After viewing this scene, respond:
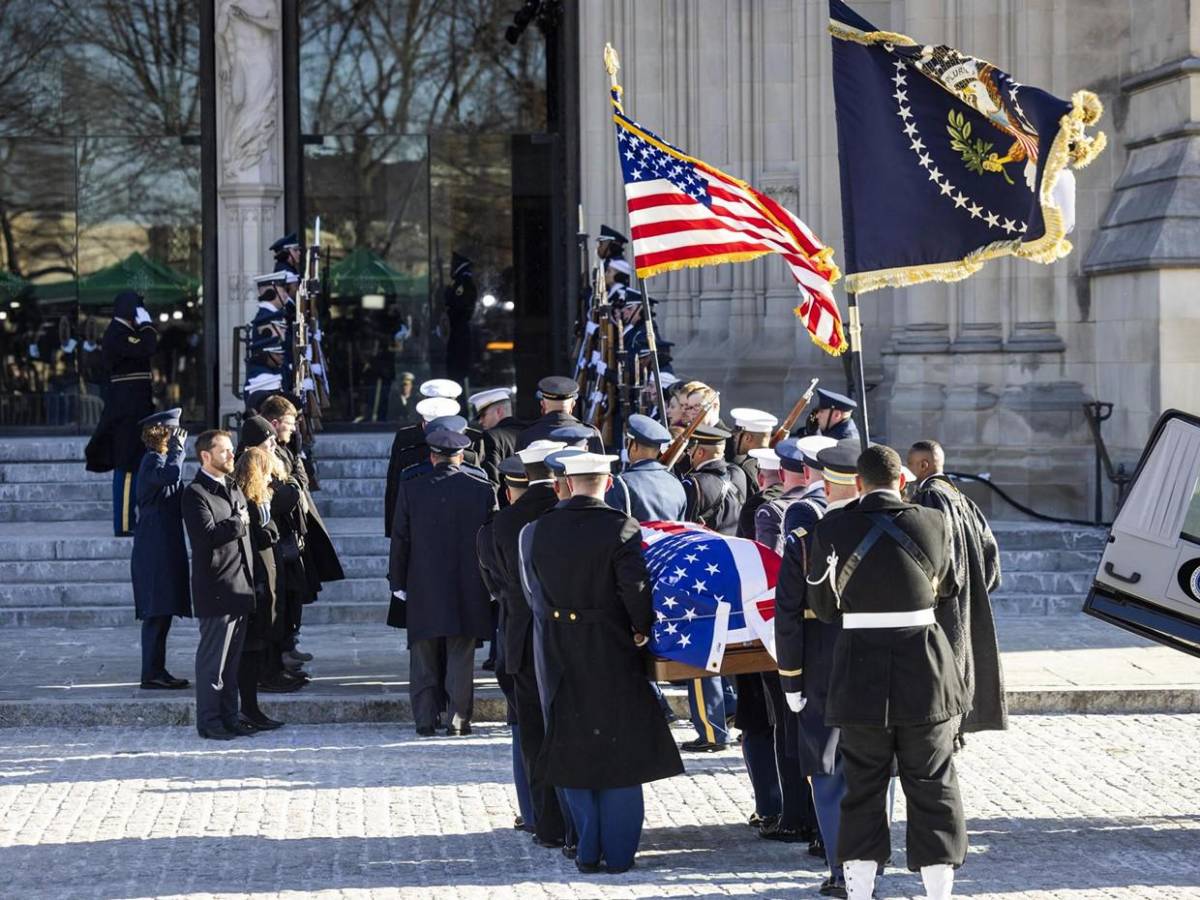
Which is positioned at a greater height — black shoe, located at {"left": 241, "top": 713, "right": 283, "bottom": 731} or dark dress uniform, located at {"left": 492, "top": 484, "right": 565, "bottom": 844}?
dark dress uniform, located at {"left": 492, "top": 484, "right": 565, "bottom": 844}

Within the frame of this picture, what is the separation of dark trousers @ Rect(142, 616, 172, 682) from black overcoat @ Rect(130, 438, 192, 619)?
2.6 inches

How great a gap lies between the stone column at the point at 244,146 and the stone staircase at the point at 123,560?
3695mm

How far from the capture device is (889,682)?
275 inches

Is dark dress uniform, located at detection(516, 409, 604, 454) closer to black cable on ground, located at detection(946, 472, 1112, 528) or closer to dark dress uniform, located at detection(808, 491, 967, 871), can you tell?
dark dress uniform, located at detection(808, 491, 967, 871)

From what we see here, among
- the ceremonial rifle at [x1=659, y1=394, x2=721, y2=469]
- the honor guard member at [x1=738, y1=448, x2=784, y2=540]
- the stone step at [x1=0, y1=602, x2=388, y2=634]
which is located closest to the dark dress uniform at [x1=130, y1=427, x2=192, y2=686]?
the stone step at [x1=0, y1=602, x2=388, y2=634]

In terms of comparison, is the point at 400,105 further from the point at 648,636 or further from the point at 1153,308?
the point at 648,636

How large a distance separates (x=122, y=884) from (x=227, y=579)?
10.3 ft

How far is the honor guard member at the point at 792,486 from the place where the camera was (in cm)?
838

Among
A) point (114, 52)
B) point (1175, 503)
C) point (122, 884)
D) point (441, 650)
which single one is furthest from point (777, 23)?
point (122, 884)

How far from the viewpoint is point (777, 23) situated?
1870cm

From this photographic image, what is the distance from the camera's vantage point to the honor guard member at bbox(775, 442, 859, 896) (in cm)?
733

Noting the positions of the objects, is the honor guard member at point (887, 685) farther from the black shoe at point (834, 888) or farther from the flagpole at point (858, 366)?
the flagpole at point (858, 366)

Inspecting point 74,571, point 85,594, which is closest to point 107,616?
point 85,594

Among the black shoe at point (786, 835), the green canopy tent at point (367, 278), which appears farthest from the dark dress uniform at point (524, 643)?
the green canopy tent at point (367, 278)
